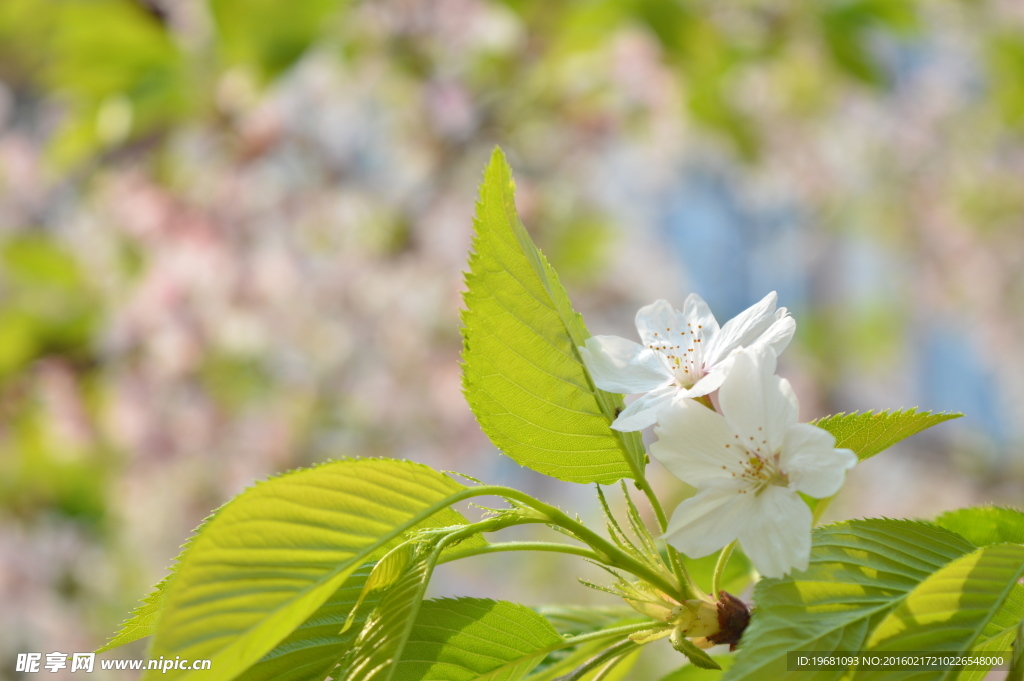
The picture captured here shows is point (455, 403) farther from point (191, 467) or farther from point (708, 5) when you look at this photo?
point (708, 5)

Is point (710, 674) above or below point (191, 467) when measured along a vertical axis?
below

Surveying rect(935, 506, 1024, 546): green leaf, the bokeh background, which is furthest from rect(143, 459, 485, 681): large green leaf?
the bokeh background

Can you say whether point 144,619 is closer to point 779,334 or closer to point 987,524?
A: point 779,334

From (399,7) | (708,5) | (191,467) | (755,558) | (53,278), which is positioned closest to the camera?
(755,558)

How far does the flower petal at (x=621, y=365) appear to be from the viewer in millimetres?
349

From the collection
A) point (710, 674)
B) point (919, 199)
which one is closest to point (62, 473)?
point (710, 674)

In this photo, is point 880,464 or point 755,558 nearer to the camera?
point 755,558

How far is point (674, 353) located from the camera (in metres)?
0.39

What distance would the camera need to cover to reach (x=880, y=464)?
4773mm

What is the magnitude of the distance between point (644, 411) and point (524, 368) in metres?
0.06

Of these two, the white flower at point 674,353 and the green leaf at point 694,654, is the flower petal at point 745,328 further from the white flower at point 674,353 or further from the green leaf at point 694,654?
the green leaf at point 694,654

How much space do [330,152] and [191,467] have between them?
1205 millimetres

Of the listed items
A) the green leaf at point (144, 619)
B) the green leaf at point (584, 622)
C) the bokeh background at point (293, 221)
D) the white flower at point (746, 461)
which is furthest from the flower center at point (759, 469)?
the bokeh background at point (293, 221)

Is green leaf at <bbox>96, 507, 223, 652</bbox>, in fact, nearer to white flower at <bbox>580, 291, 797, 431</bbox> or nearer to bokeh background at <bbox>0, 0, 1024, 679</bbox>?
white flower at <bbox>580, 291, 797, 431</bbox>
